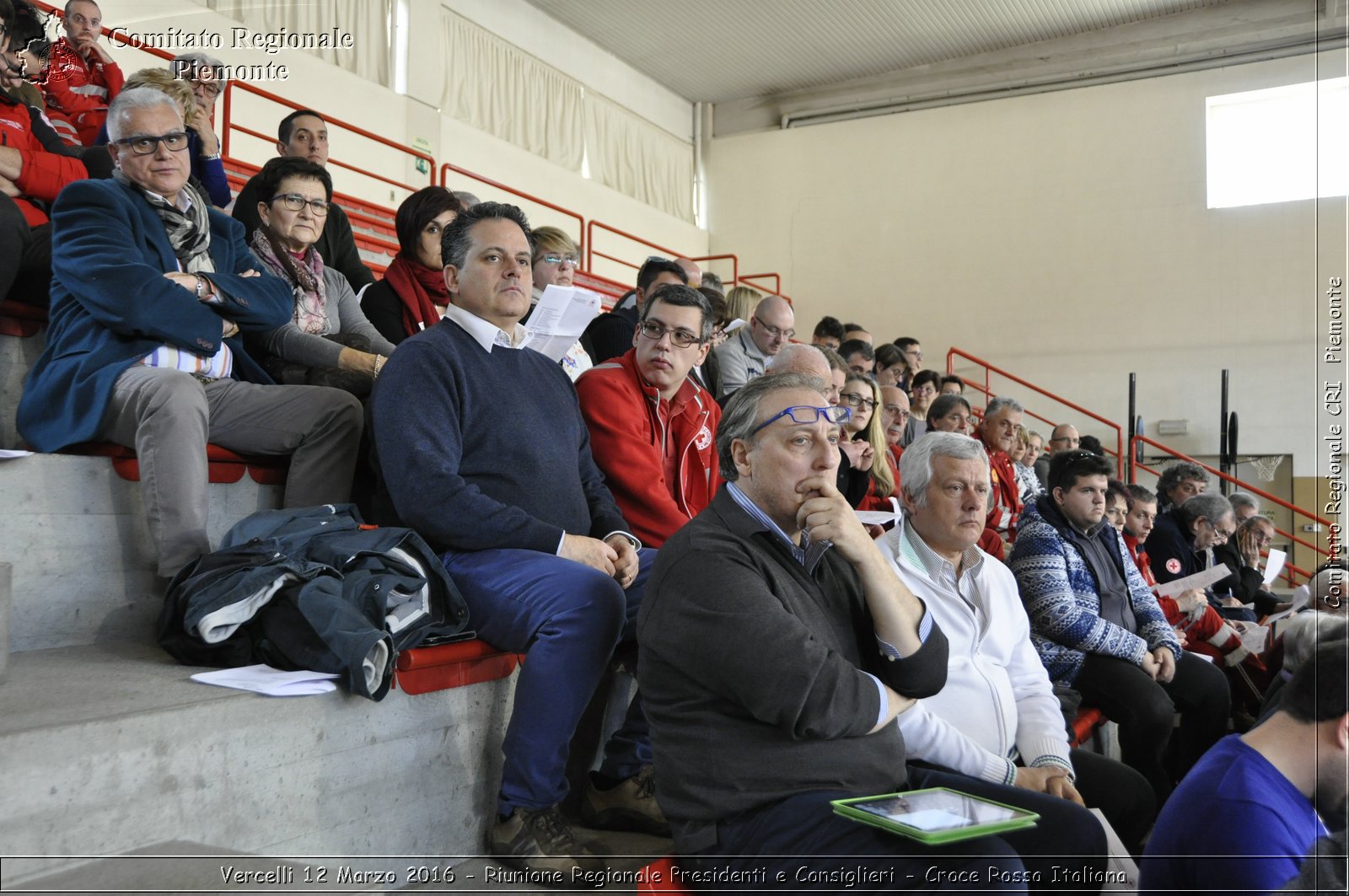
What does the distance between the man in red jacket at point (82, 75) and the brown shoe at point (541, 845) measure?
348 cm

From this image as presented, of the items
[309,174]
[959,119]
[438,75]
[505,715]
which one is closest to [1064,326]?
[959,119]

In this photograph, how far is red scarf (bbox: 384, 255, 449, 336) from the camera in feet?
12.3

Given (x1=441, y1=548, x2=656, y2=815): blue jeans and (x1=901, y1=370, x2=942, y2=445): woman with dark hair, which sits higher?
(x1=901, y1=370, x2=942, y2=445): woman with dark hair

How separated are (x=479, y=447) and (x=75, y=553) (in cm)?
93

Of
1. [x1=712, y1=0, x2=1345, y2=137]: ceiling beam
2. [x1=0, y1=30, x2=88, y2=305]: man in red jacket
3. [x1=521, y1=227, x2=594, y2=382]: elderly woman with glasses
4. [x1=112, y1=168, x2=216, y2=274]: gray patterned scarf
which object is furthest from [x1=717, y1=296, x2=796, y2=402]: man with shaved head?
[x1=712, y1=0, x2=1345, y2=137]: ceiling beam

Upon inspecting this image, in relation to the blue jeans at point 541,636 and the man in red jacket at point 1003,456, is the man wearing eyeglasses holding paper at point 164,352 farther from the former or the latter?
the man in red jacket at point 1003,456

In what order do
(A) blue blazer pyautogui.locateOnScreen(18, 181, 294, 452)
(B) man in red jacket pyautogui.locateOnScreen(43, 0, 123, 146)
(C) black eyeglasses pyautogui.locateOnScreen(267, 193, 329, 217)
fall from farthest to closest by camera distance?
(B) man in red jacket pyautogui.locateOnScreen(43, 0, 123, 146) → (C) black eyeglasses pyautogui.locateOnScreen(267, 193, 329, 217) → (A) blue blazer pyautogui.locateOnScreen(18, 181, 294, 452)

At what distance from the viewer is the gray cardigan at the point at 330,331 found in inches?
124

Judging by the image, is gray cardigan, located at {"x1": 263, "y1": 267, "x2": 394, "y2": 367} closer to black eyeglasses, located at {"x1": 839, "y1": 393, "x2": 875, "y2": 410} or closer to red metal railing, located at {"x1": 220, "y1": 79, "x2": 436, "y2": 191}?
black eyeglasses, located at {"x1": 839, "y1": 393, "x2": 875, "y2": 410}

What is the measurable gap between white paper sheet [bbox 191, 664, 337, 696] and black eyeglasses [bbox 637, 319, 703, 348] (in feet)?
4.66

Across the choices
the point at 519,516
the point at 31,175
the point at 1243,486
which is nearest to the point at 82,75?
the point at 31,175

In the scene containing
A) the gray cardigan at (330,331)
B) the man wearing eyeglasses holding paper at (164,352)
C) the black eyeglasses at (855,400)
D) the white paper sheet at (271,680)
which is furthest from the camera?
the black eyeglasses at (855,400)

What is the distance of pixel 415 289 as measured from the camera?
12.4ft

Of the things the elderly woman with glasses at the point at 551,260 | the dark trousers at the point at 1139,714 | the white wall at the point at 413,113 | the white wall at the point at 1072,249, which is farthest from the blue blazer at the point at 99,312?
the white wall at the point at 1072,249
